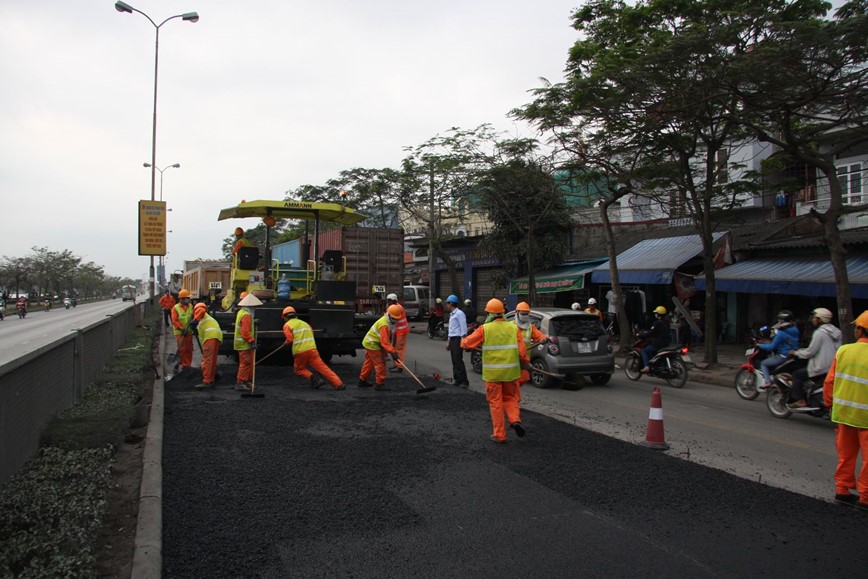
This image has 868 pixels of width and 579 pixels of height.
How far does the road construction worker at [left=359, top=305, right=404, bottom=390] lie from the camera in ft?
32.8

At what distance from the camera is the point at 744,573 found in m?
3.63

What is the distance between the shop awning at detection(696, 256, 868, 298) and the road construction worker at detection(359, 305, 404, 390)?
940 centimetres

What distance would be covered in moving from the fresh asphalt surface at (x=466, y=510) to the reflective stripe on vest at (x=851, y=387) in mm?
711

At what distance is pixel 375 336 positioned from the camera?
10039 millimetres

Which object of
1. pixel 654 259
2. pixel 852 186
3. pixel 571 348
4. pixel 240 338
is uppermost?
pixel 852 186

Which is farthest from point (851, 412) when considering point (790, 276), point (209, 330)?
point (790, 276)

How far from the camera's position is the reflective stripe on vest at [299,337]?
32.8 feet

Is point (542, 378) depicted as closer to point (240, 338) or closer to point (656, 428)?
point (656, 428)

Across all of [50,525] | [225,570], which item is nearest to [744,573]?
[225,570]

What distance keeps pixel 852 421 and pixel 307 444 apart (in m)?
4.91

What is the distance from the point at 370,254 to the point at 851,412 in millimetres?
14020

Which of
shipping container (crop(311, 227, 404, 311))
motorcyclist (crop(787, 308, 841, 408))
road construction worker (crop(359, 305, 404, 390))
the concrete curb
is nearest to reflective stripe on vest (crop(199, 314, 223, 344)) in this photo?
road construction worker (crop(359, 305, 404, 390))

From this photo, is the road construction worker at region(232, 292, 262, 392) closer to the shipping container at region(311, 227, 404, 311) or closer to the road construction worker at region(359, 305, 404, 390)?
the road construction worker at region(359, 305, 404, 390)

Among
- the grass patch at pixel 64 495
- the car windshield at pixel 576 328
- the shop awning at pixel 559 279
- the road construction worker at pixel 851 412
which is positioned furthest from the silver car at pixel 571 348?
the shop awning at pixel 559 279
